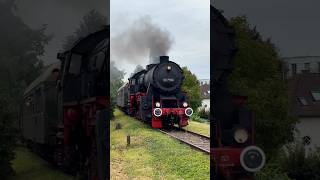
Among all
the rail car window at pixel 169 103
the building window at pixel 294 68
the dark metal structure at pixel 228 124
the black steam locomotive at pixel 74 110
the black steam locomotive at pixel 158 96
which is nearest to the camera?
the black steam locomotive at pixel 74 110

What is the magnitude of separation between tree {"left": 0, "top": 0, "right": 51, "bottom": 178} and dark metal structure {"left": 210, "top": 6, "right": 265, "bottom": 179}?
64.2 inches

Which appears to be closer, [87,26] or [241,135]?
[87,26]

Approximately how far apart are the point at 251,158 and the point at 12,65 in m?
2.42

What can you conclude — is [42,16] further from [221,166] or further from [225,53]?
[221,166]

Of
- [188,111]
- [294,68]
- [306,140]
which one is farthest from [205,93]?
[306,140]

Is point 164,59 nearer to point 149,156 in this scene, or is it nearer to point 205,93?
point 205,93

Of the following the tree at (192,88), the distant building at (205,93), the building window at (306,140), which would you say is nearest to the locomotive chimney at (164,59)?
the tree at (192,88)

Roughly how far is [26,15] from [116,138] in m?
1.39

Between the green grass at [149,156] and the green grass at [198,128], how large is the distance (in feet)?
0.58

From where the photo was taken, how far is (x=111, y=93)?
214 inches

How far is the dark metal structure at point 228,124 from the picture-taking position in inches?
228

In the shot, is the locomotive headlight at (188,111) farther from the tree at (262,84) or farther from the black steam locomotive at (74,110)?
the black steam locomotive at (74,110)

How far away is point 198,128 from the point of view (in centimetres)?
563

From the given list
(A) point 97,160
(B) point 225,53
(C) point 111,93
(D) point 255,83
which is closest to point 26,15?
(C) point 111,93
